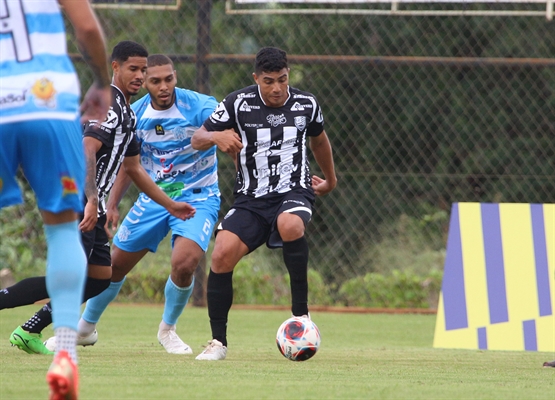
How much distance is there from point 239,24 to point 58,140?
33.8ft

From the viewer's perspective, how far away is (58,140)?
3312 millimetres

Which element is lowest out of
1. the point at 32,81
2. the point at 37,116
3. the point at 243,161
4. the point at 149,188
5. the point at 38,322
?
the point at 38,322

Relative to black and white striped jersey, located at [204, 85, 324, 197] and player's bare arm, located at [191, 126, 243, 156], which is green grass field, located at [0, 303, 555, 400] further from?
player's bare arm, located at [191, 126, 243, 156]

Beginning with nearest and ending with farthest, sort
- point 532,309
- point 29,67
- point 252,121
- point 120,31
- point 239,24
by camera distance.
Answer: point 29,67 → point 252,121 → point 532,309 → point 239,24 → point 120,31

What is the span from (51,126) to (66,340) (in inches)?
29.3

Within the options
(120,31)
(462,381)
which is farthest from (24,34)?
(120,31)

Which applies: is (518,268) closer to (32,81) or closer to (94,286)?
(94,286)

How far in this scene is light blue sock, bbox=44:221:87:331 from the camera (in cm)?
339

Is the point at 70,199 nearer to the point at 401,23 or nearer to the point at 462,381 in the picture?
the point at 462,381

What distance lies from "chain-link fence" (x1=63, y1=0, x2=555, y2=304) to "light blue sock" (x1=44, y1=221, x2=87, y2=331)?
21.6 feet

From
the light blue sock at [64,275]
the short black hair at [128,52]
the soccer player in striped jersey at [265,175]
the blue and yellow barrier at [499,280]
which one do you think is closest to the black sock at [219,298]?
the soccer player in striped jersey at [265,175]

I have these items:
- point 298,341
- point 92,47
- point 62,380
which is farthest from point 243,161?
point 62,380

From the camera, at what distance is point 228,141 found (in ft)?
18.8

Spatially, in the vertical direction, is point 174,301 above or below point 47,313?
above
